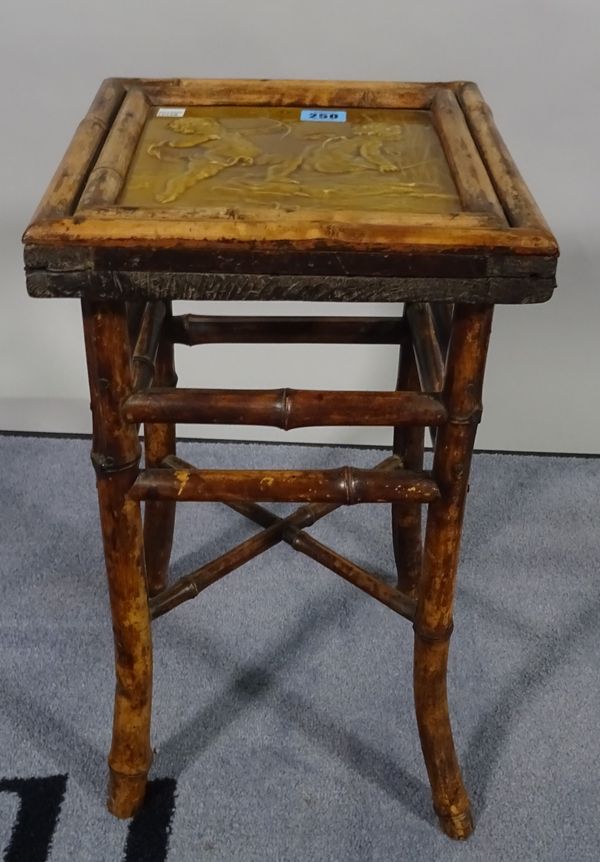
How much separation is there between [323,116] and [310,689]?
750 millimetres

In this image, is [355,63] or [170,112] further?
[355,63]

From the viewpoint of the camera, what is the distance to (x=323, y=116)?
115 cm

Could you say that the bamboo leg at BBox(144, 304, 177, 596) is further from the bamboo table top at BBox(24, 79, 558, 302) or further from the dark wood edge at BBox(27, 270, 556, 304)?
the dark wood edge at BBox(27, 270, 556, 304)

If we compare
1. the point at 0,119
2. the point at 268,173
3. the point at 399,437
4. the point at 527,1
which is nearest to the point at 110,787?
the point at 399,437

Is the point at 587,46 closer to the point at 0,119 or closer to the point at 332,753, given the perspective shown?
the point at 0,119

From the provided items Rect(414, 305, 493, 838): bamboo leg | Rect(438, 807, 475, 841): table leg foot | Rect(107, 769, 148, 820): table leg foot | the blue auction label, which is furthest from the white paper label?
Rect(438, 807, 475, 841): table leg foot

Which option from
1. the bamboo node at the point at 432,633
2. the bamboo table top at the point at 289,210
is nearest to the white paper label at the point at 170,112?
the bamboo table top at the point at 289,210

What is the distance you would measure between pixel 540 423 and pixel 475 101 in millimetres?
838

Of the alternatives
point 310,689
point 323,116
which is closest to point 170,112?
point 323,116

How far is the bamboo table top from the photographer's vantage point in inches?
33.1

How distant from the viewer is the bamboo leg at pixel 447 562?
3.03ft

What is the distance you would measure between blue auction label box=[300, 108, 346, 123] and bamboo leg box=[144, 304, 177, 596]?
0.29 m

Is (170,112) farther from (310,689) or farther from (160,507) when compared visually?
(310,689)

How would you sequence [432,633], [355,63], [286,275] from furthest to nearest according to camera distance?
[355,63]
[432,633]
[286,275]
